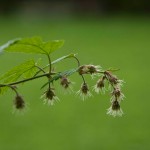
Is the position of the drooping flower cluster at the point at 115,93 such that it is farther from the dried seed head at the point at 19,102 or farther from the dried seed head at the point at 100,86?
the dried seed head at the point at 19,102

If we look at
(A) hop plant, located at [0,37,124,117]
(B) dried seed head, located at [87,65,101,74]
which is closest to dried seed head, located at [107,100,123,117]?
(A) hop plant, located at [0,37,124,117]

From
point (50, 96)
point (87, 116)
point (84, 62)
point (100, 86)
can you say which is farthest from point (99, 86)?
point (84, 62)

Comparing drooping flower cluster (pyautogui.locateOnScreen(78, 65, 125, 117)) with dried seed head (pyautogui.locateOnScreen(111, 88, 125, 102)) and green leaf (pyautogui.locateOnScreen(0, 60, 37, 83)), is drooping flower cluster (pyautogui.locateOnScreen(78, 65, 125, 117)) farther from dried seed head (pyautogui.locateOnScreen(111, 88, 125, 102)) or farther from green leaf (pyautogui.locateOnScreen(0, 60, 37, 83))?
green leaf (pyautogui.locateOnScreen(0, 60, 37, 83))

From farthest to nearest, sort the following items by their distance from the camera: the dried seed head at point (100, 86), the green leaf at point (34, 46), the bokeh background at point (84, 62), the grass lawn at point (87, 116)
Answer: the bokeh background at point (84, 62) < the grass lawn at point (87, 116) < the dried seed head at point (100, 86) < the green leaf at point (34, 46)

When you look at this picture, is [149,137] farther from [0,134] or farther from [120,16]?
[120,16]

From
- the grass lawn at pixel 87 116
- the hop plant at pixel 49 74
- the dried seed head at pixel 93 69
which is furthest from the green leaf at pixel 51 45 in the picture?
the grass lawn at pixel 87 116

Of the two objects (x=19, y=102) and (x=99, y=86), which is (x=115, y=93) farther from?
(x=19, y=102)
